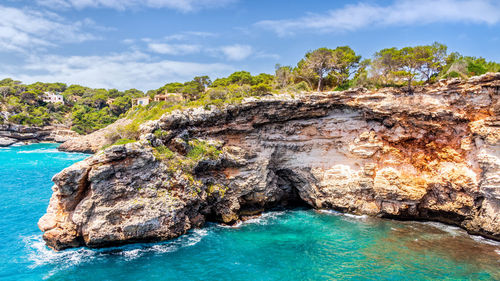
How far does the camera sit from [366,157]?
29.3 metres

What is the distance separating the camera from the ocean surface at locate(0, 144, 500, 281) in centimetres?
1848

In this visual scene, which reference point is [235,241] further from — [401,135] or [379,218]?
[401,135]

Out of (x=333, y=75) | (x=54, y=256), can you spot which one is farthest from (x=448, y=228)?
(x=54, y=256)

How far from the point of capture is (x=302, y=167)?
31.3m

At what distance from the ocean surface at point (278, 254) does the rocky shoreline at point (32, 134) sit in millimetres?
70188

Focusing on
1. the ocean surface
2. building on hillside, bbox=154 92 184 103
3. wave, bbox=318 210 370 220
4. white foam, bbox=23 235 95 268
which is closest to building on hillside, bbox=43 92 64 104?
building on hillside, bbox=154 92 184 103

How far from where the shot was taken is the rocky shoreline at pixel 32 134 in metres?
81.1

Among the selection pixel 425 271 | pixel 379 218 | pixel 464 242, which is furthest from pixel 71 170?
pixel 464 242

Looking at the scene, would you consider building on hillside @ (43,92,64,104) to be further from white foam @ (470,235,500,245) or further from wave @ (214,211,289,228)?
white foam @ (470,235,500,245)

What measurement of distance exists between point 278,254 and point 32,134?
318ft

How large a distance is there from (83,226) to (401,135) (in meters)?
29.4

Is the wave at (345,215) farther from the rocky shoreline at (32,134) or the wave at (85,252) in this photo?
the rocky shoreline at (32,134)

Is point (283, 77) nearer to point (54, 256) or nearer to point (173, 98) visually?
point (173, 98)

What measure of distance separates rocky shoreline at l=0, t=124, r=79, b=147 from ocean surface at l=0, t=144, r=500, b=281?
230 feet
